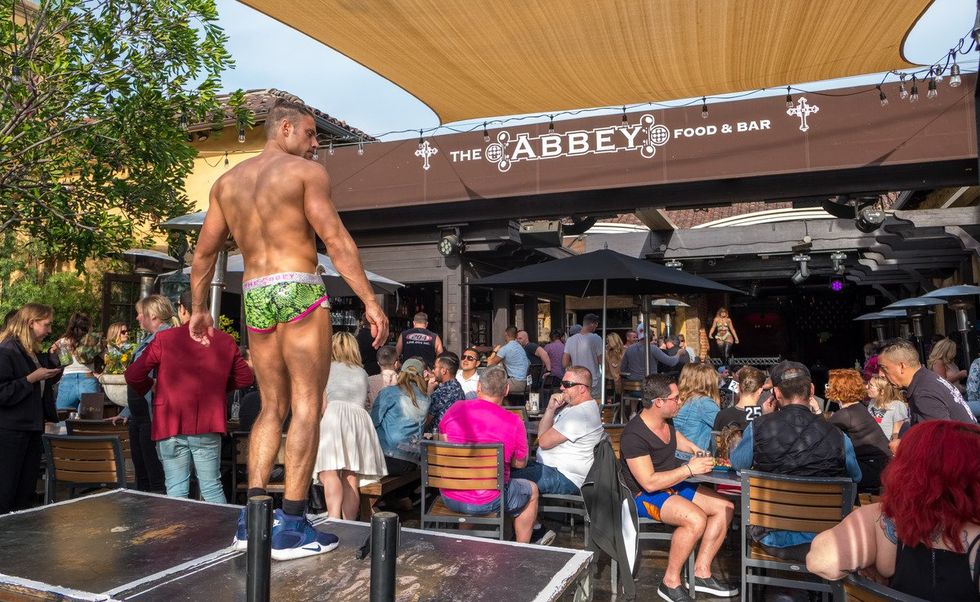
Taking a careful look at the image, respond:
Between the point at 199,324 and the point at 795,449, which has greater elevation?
the point at 199,324

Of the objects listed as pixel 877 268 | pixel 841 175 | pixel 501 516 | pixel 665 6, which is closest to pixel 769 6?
pixel 665 6

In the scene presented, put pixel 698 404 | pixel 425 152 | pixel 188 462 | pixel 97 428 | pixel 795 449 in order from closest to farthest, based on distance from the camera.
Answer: pixel 795 449
pixel 188 462
pixel 97 428
pixel 698 404
pixel 425 152

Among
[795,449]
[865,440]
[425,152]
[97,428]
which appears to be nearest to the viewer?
[795,449]

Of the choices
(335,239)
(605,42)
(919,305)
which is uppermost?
(605,42)

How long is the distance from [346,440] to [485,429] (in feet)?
2.88

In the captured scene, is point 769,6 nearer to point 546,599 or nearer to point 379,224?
point 546,599

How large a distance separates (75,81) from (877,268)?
12340mm

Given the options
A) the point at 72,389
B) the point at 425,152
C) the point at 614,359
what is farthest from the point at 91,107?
the point at 614,359

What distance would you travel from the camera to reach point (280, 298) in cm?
229

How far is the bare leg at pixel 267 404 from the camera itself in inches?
92.9

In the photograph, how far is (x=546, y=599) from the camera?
1.94 meters

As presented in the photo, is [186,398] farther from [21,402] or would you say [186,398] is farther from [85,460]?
[21,402]

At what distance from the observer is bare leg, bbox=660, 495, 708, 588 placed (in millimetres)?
3609

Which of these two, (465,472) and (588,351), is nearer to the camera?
(465,472)
